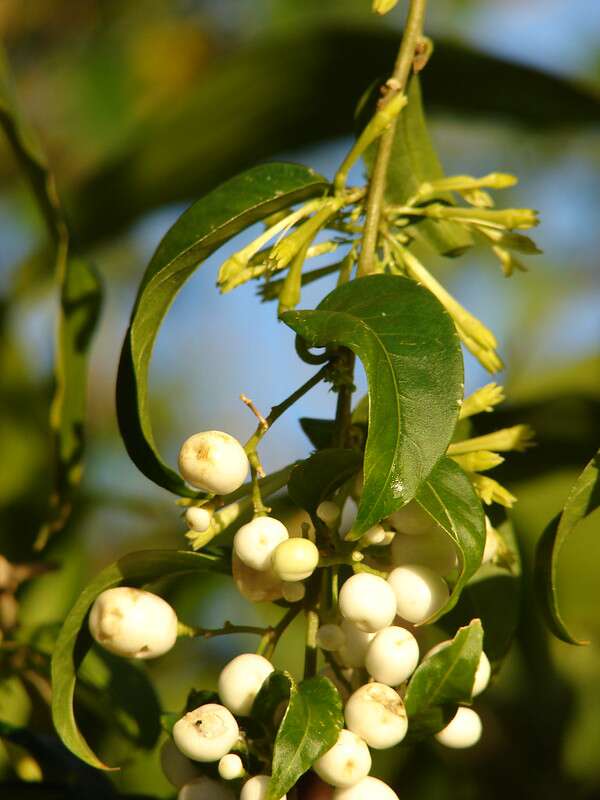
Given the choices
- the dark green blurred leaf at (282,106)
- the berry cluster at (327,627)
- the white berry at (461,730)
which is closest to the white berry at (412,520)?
the berry cluster at (327,627)

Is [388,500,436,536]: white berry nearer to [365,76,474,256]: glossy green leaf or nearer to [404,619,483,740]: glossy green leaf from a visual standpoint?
[404,619,483,740]: glossy green leaf

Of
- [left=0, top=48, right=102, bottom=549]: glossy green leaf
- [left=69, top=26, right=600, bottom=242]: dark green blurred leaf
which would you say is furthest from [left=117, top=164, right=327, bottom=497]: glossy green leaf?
[left=69, top=26, right=600, bottom=242]: dark green blurred leaf

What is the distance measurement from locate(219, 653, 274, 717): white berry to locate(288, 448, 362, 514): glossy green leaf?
0.26ft

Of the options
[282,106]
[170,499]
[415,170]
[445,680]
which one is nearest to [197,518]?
[445,680]

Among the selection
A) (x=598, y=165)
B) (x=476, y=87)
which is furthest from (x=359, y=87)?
(x=598, y=165)

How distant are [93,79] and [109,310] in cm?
46

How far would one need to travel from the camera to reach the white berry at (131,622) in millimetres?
514

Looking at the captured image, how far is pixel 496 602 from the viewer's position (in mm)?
618

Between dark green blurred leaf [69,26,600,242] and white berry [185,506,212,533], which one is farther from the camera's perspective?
dark green blurred leaf [69,26,600,242]

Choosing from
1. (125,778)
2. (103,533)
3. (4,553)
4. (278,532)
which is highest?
(278,532)

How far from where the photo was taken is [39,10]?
204cm

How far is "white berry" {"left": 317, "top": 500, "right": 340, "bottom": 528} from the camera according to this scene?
51 centimetres

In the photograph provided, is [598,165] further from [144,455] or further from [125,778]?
[144,455]

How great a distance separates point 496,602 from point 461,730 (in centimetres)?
9
